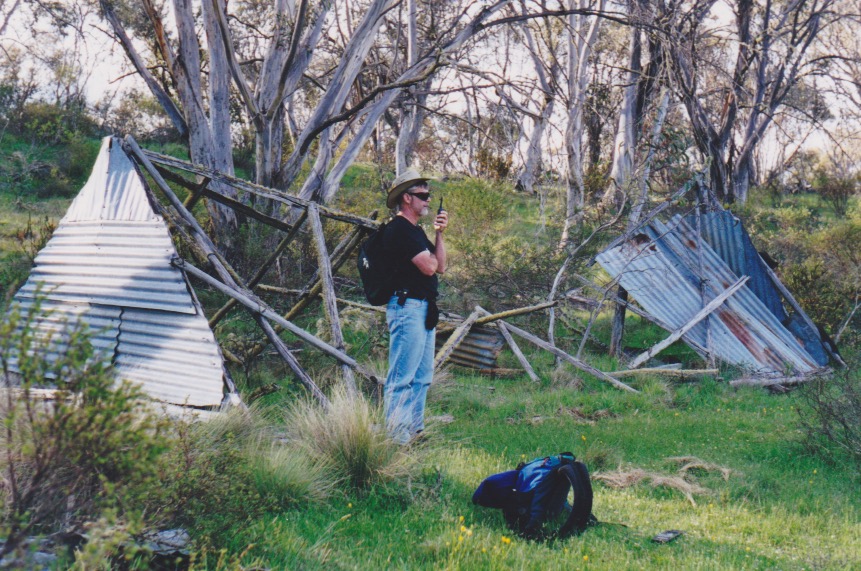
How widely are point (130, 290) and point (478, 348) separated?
4.88 m

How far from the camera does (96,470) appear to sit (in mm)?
3115

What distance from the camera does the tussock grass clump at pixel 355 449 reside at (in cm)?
504

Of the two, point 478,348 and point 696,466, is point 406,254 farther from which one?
point 478,348

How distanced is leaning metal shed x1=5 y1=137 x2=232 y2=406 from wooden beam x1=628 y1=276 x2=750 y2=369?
6.05 m

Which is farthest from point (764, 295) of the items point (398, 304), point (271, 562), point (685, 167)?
point (271, 562)

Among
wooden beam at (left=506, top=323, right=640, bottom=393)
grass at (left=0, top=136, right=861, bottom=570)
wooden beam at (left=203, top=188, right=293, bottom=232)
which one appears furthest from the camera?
wooden beam at (left=506, top=323, right=640, bottom=393)

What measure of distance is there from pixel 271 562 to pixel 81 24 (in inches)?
436

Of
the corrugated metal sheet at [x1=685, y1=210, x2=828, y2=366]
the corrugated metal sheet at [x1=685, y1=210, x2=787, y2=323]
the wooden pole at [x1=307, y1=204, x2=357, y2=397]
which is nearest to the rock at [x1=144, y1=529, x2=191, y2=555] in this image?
the wooden pole at [x1=307, y1=204, x2=357, y2=397]

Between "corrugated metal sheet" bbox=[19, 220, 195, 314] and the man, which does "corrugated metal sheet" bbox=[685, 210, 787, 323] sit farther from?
"corrugated metal sheet" bbox=[19, 220, 195, 314]

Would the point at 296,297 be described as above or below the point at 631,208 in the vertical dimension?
below

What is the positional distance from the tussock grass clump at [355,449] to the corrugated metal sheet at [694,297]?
19.5 ft

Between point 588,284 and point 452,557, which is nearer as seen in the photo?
point 452,557

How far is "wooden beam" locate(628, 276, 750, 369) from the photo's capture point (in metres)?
9.89

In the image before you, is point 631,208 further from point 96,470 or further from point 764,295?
point 96,470
